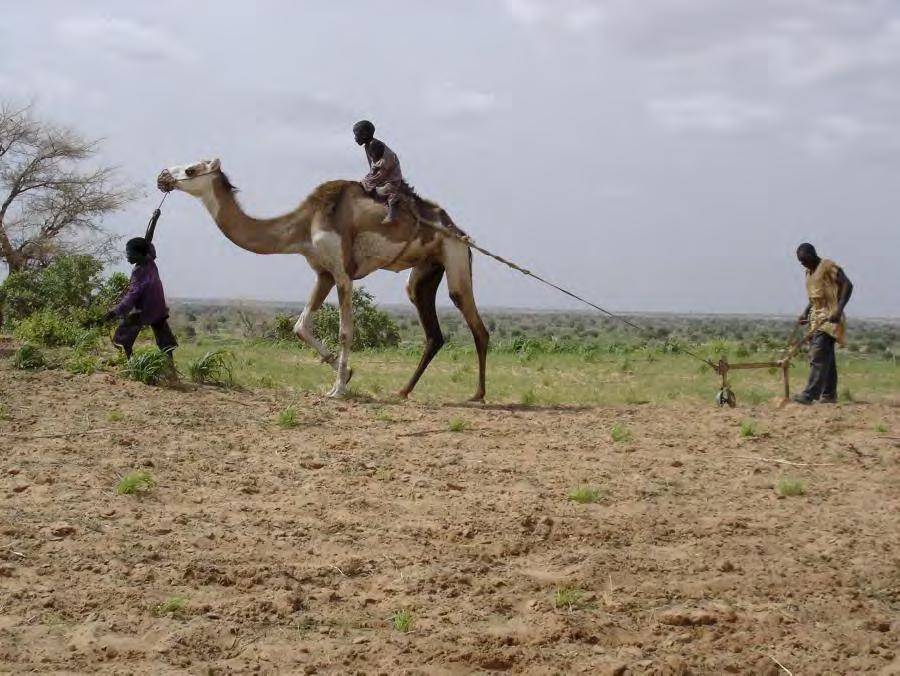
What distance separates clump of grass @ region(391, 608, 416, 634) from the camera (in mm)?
5234

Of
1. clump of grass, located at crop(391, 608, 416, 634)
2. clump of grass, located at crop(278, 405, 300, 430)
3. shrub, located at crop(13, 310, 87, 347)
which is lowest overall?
clump of grass, located at crop(391, 608, 416, 634)

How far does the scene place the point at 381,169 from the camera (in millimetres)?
11141

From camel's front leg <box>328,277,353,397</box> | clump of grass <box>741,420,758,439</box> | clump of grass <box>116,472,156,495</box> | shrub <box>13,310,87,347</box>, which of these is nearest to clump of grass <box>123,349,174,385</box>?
camel's front leg <box>328,277,353,397</box>

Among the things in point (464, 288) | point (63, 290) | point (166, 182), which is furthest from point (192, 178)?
point (63, 290)

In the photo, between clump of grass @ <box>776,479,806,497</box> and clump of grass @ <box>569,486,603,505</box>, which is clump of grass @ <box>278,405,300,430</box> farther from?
clump of grass @ <box>776,479,806,497</box>

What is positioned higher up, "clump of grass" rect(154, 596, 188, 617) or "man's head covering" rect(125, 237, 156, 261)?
"man's head covering" rect(125, 237, 156, 261)

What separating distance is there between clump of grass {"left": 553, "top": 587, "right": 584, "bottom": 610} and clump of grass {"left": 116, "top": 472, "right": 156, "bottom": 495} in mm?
2846

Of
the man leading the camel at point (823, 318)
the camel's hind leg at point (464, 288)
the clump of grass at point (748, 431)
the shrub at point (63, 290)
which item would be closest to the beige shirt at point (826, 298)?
the man leading the camel at point (823, 318)

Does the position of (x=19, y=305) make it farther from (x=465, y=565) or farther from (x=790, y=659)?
(x=790, y=659)

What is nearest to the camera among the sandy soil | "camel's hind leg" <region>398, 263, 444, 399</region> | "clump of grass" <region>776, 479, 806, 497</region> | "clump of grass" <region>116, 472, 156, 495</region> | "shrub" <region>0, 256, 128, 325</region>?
the sandy soil

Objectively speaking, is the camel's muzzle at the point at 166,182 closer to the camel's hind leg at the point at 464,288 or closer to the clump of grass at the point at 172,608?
the camel's hind leg at the point at 464,288

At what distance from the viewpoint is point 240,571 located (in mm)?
5820

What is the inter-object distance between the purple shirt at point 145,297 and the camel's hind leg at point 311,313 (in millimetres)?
1400

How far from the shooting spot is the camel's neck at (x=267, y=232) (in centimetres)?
1132
